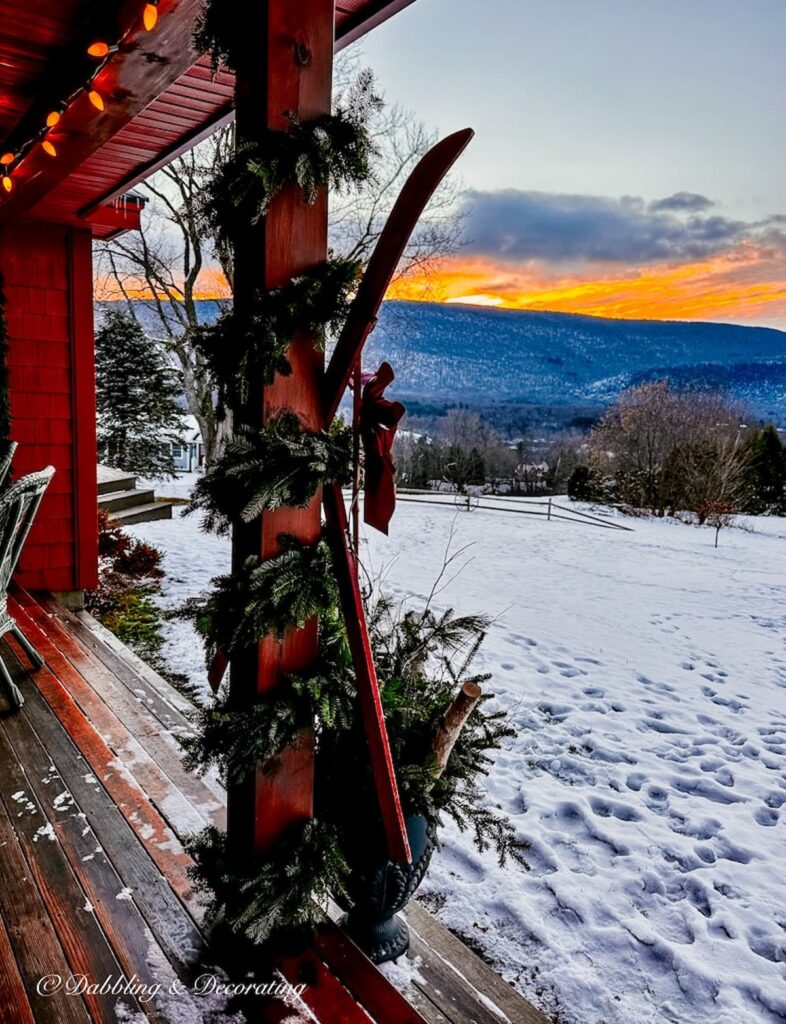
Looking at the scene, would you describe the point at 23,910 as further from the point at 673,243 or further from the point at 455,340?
the point at 455,340

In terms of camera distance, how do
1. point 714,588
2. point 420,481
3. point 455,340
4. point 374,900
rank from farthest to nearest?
point 455,340
point 420,481
point 714,588
point 374,900

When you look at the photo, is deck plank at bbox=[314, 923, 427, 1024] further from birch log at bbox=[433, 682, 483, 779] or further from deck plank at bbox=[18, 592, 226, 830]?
deck plank at bbox=[18, 592, 226, 830]

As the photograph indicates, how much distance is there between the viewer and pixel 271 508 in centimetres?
115

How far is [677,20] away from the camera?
4285 mm

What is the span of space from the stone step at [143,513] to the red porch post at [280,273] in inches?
261

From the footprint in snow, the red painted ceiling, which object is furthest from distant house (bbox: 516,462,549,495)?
the red painted ceiling

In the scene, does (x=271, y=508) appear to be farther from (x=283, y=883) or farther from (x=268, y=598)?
(x=283, y=883)

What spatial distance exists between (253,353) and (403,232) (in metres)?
0.34

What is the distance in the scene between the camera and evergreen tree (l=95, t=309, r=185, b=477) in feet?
44.3

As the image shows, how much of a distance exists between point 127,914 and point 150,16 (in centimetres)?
221

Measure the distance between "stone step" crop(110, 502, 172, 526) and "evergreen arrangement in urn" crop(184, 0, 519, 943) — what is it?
662 centimetres

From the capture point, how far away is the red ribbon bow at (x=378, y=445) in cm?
120

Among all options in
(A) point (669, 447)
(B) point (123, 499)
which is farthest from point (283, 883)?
(A) point (669, 447)

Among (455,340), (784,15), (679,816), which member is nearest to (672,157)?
(784,15)
